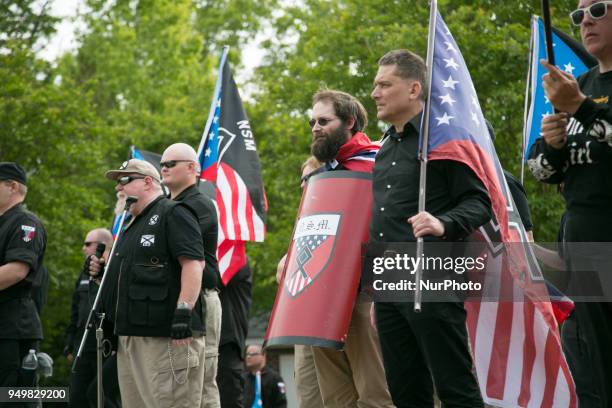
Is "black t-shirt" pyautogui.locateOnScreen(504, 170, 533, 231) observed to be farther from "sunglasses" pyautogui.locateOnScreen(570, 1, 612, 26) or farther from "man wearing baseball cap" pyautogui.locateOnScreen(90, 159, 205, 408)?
"sunglasses" pyautogui.locateOnScreen(570, 1, 612, 26)

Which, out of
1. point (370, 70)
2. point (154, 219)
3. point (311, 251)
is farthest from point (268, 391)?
point (311, 251)

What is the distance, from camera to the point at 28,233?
8664 millimetres

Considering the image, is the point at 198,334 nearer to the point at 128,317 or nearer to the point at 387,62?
the point at 128,317

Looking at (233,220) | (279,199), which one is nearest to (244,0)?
(279,199)

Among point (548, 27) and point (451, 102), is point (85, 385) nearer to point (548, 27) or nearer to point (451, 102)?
point (451, 102)

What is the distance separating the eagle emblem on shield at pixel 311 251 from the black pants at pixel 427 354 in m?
0.74

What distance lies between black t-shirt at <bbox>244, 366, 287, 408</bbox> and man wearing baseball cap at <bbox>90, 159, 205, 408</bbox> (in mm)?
8797

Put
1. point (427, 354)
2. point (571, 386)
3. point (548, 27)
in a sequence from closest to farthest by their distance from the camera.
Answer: point (548, 27)
point (427, 354)
point (571, 386)

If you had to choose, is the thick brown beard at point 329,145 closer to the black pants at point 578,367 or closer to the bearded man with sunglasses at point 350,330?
the bearded man with sunglasses at point 350,330

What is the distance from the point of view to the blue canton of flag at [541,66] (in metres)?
7.00

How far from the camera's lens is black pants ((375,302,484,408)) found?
5.20 m

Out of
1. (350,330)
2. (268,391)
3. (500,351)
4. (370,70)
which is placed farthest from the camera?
(370,70)

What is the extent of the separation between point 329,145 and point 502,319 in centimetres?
165

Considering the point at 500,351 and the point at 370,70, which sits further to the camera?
the point at 370,70
